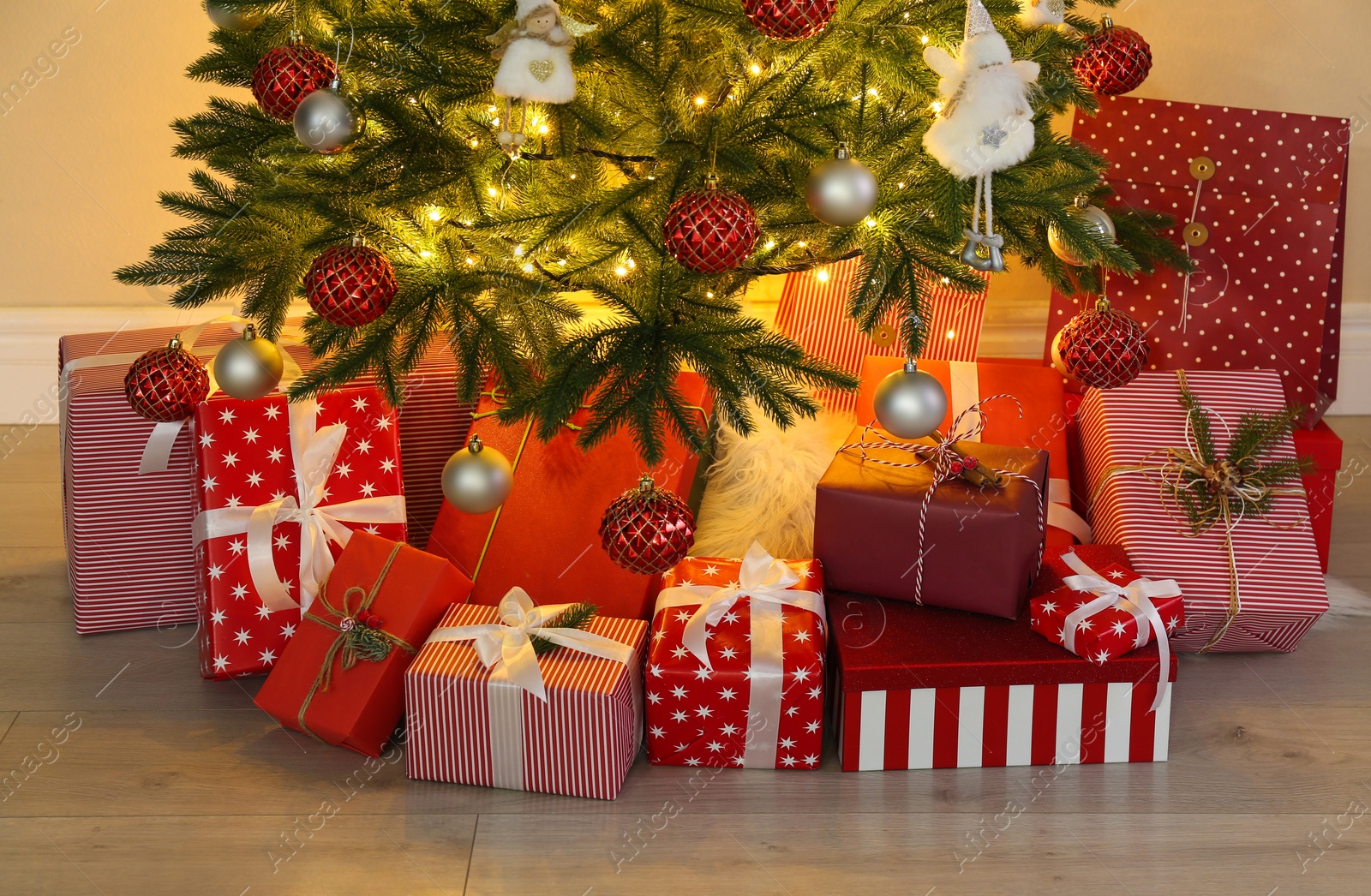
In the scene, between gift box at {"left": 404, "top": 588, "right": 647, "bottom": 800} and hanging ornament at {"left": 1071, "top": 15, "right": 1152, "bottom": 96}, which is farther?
hanging ornament at {"left": 1071, "top": 15, "right": 1152, "bottom": 96}

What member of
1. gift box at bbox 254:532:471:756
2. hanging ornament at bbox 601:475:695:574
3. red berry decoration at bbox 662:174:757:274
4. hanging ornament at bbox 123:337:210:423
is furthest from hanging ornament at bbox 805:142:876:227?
hanging ornament at bbox 123:337:210:423

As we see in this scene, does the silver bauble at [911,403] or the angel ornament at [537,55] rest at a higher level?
the angel ornament at [537,55]

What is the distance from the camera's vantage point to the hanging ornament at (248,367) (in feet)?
4.62

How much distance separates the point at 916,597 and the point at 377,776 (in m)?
0.69

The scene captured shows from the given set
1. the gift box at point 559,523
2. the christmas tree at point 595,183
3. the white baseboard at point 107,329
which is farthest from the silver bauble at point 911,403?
the white baseboard at point 107,329

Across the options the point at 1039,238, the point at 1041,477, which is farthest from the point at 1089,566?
the point at 1039,238

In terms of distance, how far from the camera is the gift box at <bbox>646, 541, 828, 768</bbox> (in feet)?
4.33

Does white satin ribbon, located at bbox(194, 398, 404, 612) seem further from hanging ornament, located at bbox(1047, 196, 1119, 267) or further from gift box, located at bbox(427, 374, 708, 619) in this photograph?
hanging ornament, located at bbox(1047, 196, 1119, 267)

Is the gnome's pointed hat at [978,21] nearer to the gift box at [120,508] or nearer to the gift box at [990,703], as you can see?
the gift box at [990,703]

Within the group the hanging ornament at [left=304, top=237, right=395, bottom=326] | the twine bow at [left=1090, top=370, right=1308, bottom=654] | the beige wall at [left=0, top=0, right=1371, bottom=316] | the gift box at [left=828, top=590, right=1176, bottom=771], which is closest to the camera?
the hanging ornament at [left=304, top=237, right=395, bottom=326]

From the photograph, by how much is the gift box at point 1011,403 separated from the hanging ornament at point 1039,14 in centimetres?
51

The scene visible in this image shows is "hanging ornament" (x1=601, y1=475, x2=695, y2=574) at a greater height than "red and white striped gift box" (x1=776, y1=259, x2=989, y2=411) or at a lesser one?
lesser

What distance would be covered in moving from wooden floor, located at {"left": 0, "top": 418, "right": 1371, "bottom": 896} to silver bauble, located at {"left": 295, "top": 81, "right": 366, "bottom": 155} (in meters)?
0.73

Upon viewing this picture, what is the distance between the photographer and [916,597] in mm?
1429
